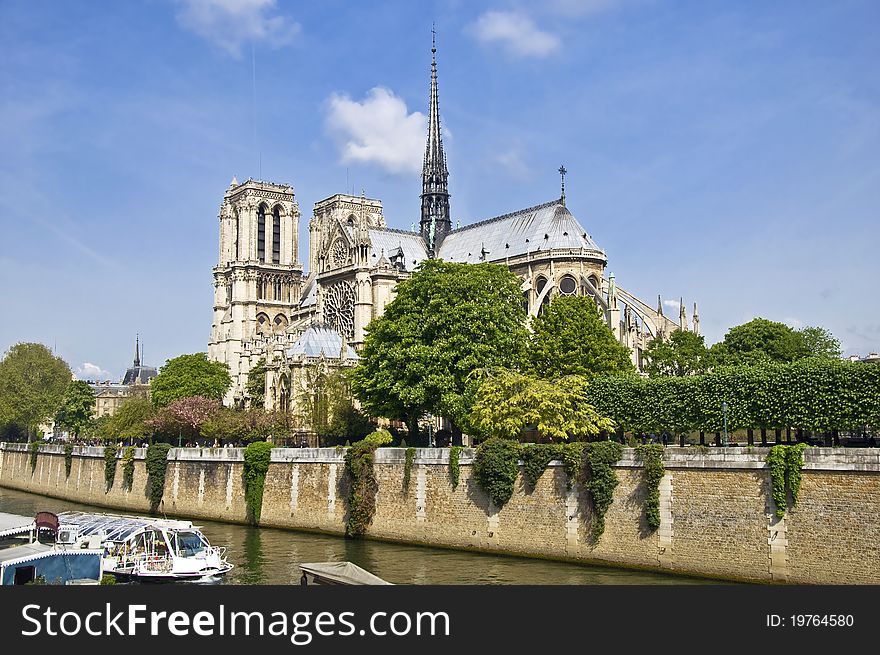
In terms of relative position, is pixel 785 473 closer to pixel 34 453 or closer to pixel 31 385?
pixel 34 453

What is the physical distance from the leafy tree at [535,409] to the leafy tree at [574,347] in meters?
6.03

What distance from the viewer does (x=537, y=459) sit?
131 ft

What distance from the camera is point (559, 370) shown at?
55.2 metres

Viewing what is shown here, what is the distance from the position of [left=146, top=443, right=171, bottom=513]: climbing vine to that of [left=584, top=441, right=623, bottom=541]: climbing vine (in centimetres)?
3200

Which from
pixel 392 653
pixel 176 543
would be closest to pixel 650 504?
pixel 176 543

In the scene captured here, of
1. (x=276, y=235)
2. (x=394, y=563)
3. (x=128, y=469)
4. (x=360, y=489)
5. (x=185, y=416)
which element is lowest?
(x=394, y=563)

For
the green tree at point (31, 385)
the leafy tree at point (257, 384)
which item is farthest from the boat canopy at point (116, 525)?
the green tree at point (31, 385)

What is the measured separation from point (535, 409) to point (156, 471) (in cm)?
2656

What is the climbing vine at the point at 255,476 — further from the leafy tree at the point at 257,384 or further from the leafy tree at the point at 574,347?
the leafy tree at the point at 257,384

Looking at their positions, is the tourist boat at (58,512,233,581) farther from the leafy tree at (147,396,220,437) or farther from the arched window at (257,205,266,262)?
the arched window at (257,205,266,262)

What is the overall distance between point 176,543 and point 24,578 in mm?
7354

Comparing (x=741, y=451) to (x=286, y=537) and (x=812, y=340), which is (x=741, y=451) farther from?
(x=812, y=340)

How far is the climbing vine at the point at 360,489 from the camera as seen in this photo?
46.3 metres

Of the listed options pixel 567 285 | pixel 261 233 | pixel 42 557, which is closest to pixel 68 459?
pixel 567 285
